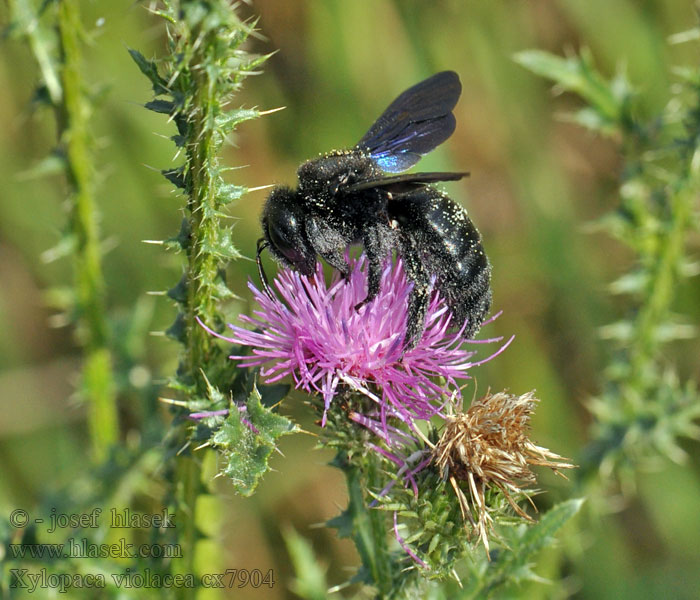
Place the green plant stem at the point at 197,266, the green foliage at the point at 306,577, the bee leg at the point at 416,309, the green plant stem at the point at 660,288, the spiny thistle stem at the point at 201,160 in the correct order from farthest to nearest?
the green plant stem at the point at 660,288 → the green foliage at the point at 306,577 → the bee leg at the point at 416,309 → the green plant stem at the point at 197,266 → the spiny thistle stem at the point at 201,160

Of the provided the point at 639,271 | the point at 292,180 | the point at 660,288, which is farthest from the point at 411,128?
the point at 292,180

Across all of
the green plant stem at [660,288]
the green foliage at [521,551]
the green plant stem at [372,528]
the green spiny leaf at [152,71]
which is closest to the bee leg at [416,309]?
the green plant stem at [372,528]

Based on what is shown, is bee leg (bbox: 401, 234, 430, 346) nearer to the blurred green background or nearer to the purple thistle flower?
the purple thistle flower

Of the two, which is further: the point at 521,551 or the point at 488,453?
the point at 521,551

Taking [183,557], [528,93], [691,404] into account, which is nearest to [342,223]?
[183,557]

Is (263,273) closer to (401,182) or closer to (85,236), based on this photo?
(401,182)

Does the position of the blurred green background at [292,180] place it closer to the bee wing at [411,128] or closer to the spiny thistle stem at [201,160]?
the bee wing at [411,128]
